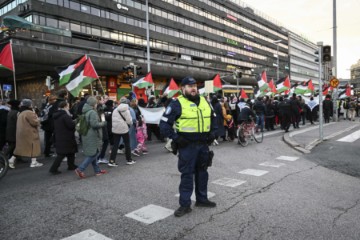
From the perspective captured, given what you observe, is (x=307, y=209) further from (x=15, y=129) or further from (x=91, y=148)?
(x=15, y=129)

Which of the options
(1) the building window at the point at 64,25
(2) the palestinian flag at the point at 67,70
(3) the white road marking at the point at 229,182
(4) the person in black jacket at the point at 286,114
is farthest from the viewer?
(1) the building window at the point at 64,25

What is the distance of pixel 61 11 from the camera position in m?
31.9

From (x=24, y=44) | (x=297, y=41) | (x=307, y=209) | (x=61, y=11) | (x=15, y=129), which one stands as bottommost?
(x=307, y=209)

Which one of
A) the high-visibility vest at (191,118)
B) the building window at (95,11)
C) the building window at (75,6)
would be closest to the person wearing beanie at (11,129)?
the high-visibility vest at (191,118)

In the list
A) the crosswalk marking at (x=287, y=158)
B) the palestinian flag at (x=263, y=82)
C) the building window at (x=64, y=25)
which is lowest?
the crosswalk marking at (x=287, y=158)

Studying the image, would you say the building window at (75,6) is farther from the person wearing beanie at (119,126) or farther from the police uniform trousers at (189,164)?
the police uniform trousers at (189,164)

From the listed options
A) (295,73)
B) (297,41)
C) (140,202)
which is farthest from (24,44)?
(297,41)

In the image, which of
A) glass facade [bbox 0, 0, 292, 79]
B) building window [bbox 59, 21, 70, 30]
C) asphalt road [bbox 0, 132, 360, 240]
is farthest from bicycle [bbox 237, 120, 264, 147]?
building window [bbox 59, 21, 70, 30]

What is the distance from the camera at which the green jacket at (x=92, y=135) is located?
6250mm

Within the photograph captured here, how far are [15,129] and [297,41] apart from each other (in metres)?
105

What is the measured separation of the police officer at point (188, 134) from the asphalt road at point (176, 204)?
425 millimetres

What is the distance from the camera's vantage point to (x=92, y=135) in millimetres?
6336

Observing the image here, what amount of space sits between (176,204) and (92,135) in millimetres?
2746

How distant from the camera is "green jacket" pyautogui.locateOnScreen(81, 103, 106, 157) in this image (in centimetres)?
625
